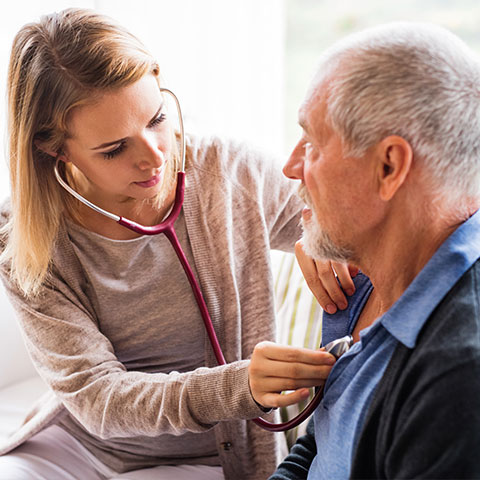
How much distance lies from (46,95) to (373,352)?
2.77ft

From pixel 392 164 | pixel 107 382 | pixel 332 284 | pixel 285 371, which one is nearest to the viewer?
pixel 392 164

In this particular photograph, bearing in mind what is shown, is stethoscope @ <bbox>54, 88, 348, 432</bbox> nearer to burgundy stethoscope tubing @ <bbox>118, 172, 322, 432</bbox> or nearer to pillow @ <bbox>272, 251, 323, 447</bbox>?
burgundy stethoscope tubing @ <bbox>118, 172, 322, 432</bbox>

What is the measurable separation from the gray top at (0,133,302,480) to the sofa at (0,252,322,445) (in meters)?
0.25

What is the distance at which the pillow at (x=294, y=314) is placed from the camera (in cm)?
Result: 170

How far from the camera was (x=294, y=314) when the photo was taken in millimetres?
1817

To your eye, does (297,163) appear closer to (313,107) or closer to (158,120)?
(313,107)

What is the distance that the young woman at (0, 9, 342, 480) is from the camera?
1275 millimetres

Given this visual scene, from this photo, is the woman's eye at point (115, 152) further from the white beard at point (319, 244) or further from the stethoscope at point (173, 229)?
the white beard at point (319, 244)

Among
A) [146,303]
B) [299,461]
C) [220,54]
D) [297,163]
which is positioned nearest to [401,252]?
[297,163]

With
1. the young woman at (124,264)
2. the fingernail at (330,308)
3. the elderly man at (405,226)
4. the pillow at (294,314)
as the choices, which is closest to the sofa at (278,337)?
the pillow at (294,314)

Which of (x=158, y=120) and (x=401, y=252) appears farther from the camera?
(x=158, y=120)

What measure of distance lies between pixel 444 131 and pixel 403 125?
59 mm

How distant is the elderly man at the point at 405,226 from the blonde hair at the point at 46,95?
0.49m

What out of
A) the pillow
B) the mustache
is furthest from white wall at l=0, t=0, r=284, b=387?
the mustache
